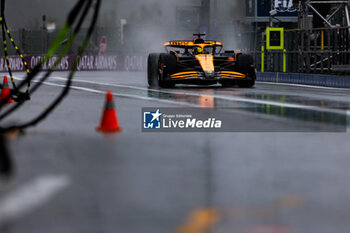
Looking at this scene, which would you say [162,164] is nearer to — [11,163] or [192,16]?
[11,163]

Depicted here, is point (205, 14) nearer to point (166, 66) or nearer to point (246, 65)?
point (246, 65)

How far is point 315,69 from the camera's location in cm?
3056

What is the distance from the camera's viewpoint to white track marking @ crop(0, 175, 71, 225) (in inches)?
279

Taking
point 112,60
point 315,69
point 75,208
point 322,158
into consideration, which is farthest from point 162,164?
point 112,60

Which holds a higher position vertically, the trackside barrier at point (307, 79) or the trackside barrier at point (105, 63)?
the trackside barrier at point (307, 79)

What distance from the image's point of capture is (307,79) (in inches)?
1191

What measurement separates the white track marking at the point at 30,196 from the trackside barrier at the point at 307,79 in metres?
19.5

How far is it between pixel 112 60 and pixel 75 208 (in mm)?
51508

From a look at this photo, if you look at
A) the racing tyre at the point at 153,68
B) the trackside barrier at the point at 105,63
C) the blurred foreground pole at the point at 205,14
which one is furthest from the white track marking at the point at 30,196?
the trackside barrier at the point at 105,63

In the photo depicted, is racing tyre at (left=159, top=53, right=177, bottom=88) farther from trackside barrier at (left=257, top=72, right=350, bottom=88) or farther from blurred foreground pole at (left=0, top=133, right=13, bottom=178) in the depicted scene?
blurred foreground pole at (left=0, top=133, right=13, bottom=178)

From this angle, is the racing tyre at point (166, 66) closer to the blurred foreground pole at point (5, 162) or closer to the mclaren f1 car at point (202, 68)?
the mclaren f1 car at point (202, 68)

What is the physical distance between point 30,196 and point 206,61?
18345mm

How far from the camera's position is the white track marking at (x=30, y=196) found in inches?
279

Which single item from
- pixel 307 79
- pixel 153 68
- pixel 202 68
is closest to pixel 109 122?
pixel 202 68
